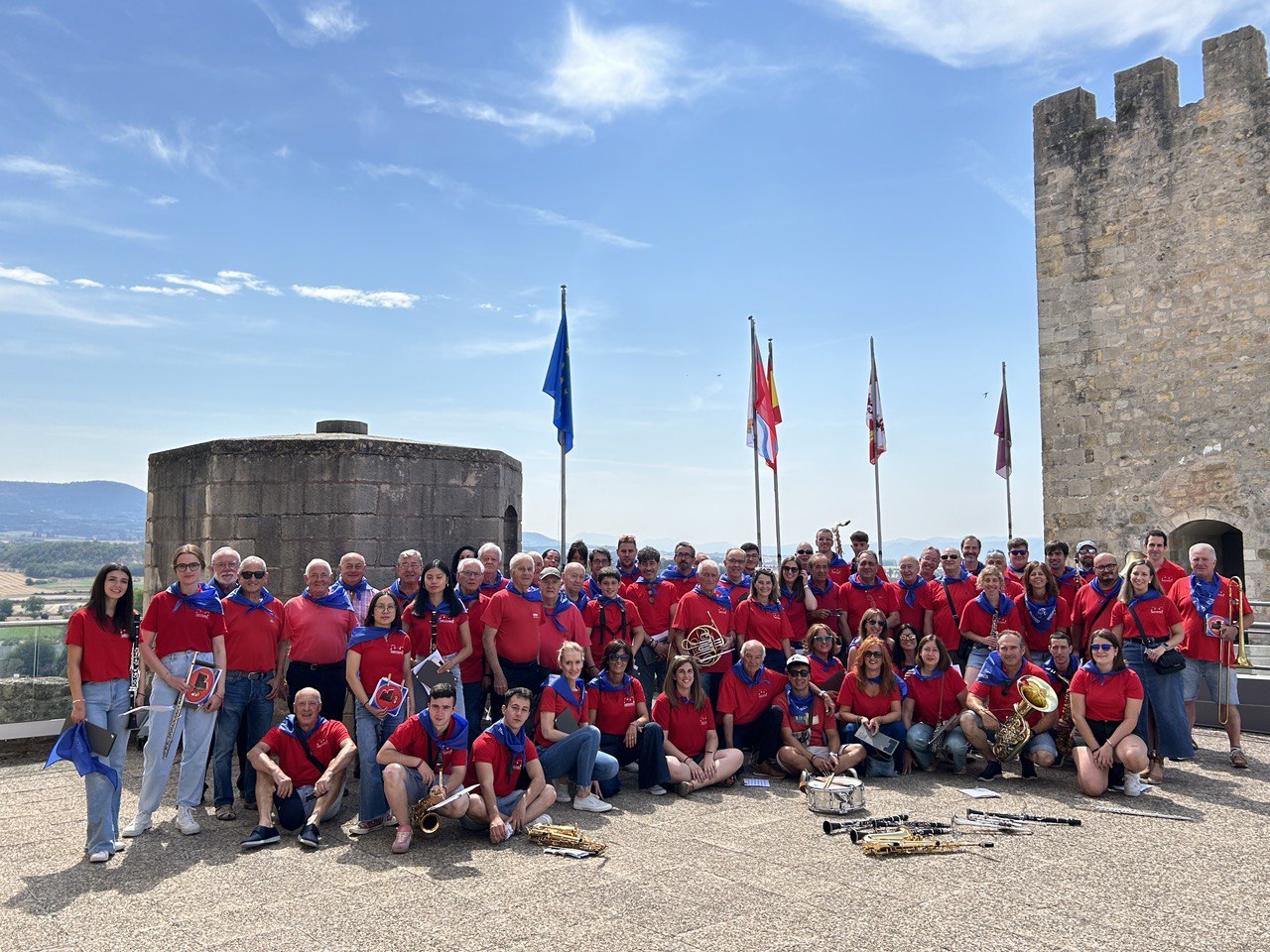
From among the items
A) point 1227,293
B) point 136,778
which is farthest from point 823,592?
point 1227,293

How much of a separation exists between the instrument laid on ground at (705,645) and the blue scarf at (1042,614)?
2727 mm

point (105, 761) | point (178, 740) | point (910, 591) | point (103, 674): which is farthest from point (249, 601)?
point (910, 591)

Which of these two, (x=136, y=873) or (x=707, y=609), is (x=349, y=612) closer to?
(x=136, y=873)

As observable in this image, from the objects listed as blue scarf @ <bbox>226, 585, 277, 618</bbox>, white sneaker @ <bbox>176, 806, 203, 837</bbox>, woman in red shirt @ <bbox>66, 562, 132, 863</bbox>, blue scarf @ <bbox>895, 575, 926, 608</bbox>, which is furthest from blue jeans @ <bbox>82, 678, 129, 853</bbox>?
blue scarf @ <bbox>895, 575, 926, 608</bbox>

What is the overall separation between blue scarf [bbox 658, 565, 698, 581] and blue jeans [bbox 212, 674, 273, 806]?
3.62 metres

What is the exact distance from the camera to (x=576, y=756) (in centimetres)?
687

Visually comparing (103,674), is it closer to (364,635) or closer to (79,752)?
(79,752)

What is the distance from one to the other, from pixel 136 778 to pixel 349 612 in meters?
2.21

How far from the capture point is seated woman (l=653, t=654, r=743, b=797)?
24.2ft

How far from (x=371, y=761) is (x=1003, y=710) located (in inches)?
189

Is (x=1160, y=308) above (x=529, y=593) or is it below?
above

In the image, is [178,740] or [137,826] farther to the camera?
[178,740]

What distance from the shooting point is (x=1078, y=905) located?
15.6 ft

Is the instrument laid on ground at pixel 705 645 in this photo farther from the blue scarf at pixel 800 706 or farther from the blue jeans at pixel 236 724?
the blue jeans at pixel 236 724
